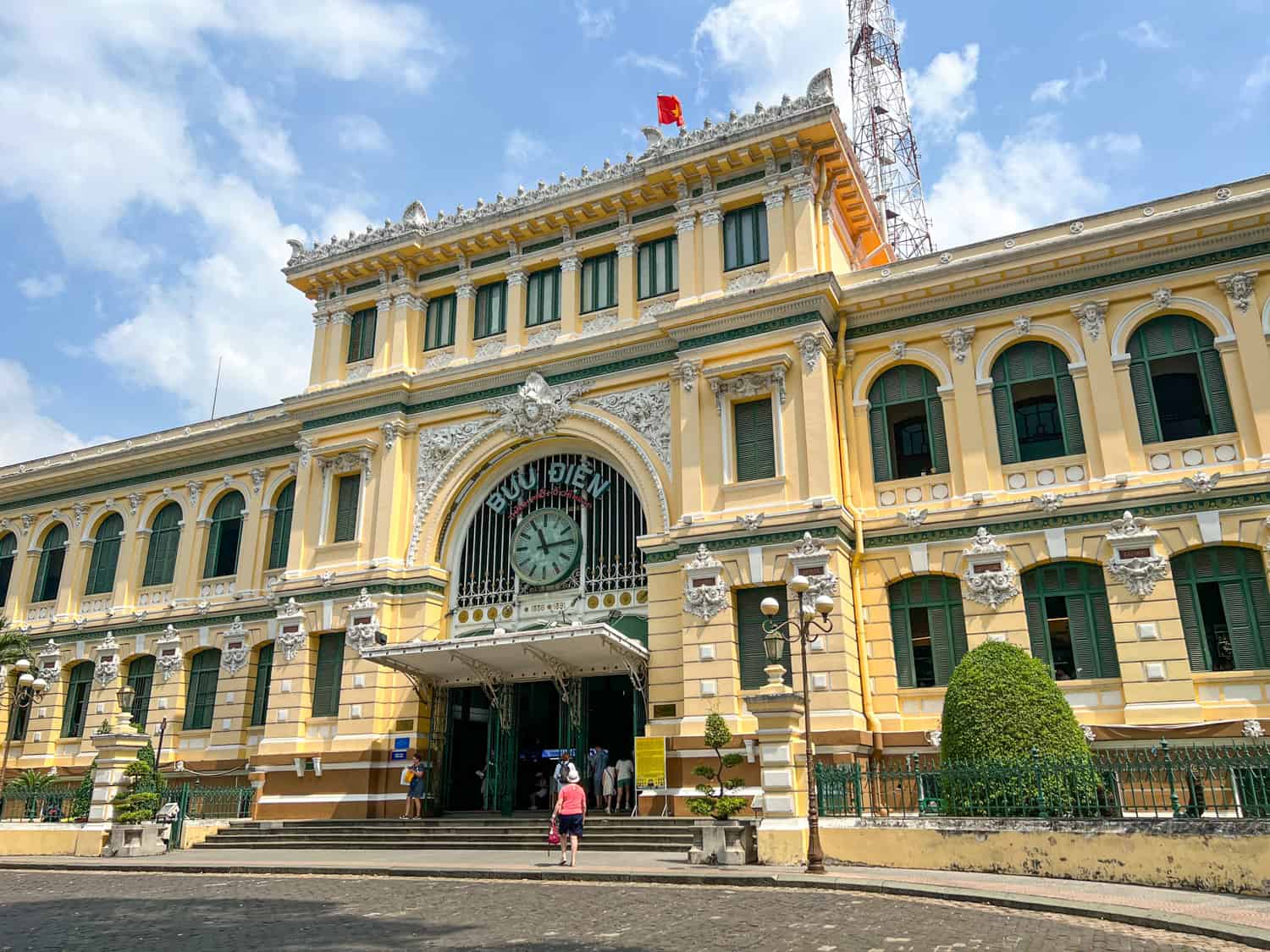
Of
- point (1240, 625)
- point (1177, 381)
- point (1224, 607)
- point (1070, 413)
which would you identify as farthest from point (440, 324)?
point (1240, 625)

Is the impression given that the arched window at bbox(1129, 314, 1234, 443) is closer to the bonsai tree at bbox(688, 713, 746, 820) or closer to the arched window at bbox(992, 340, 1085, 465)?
the arched window at bbox(992, 340, 1085, 465)

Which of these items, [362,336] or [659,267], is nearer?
[659,267]

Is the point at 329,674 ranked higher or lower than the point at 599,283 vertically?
lower

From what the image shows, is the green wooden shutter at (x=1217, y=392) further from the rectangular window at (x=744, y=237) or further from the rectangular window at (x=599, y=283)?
the rectangular window at (x=599, y=283)

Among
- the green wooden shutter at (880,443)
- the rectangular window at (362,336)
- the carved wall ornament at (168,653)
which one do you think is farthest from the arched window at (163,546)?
the green wooden shutter at (880,443)

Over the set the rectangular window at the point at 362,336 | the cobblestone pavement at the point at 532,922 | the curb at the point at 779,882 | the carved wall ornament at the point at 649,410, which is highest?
the rectangular window at the point at 362,336

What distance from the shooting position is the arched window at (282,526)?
31453mm

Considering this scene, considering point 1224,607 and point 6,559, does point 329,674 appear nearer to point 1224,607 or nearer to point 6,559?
point 6,559

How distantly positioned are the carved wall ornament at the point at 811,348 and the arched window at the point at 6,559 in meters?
30.3

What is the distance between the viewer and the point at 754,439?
950 inches

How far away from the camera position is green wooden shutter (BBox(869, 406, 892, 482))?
939 inches

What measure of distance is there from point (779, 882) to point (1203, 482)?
12383 millimetres

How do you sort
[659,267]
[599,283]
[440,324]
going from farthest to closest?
1. [440,324]
2. [599,283]
3. [659,267]

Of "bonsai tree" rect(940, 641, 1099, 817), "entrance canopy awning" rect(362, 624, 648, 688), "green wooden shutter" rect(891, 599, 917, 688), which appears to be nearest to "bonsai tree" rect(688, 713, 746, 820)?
"bonsai tree" rect(940, 641, 1099, 817)
